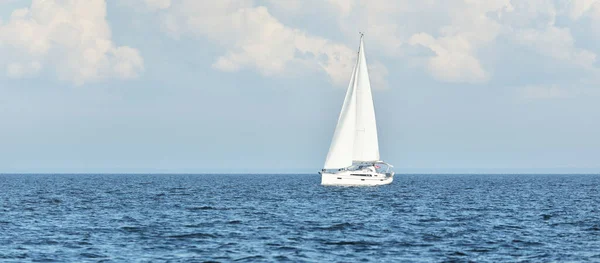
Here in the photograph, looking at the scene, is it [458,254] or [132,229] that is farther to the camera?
[132,229]

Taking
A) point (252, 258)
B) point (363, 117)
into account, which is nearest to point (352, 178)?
point (363, 117)

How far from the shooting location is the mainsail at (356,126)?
95688 mm

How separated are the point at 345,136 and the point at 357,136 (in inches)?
80.6

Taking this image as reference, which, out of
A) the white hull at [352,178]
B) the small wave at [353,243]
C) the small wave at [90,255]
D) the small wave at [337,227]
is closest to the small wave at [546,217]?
the small wave at [337,227]

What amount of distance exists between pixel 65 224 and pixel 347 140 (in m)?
53.1

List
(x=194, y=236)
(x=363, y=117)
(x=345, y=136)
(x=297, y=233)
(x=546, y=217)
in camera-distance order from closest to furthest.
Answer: (x=194, y=236) → (x=297, y=233) → (x=546, y=217) → (x=345, y=136) → (x=363, y=117)

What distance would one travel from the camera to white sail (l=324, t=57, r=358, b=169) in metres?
95.6

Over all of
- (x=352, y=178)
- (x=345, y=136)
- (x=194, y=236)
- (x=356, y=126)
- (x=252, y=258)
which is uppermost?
(x=356, y=126)

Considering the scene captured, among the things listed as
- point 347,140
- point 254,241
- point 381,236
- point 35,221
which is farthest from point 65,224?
point 347,140

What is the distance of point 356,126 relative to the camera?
9738cm

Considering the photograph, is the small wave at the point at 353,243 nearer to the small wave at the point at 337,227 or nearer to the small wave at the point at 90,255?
the small wave at the point at 337,227

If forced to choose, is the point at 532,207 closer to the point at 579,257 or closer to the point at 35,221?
the point at 579,257

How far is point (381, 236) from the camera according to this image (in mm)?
41562

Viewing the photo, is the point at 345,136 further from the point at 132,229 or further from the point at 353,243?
the point at 353,243
